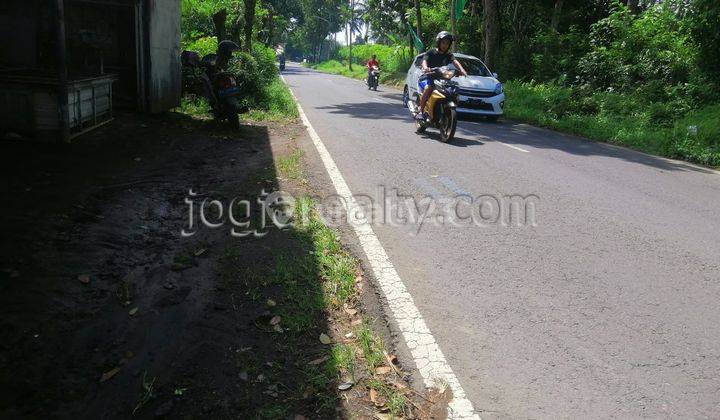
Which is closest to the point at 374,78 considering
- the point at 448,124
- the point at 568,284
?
the point at 448,124

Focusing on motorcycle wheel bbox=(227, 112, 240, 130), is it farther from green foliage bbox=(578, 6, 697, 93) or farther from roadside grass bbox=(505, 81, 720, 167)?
green foliage bbox=(578, 6, 697, 93)

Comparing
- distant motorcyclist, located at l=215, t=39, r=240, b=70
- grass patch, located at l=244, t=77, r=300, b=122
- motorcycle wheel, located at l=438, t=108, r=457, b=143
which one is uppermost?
distant motorcyclist, located at l=215, t=39, r=240, b=70

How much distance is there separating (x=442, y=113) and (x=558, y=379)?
27.9 feet

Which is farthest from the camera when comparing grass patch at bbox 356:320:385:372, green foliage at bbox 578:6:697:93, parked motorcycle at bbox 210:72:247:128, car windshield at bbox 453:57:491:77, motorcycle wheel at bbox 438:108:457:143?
car windshield at bbox 453:57:491:77

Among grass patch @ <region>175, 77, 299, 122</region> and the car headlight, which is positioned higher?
the car headlight

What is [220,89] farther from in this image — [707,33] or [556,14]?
[556,14]

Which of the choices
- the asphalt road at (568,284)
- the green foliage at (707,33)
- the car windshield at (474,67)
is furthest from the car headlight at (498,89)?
the asphalt road at (568,284)

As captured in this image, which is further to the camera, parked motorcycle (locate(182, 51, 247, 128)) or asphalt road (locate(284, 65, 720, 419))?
parked motorcycle (locate(182, 51, 247, 128))

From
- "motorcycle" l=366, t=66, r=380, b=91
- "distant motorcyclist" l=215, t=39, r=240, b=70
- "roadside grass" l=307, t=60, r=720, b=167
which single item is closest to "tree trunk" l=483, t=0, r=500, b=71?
"roadside grass" l=307, t=60, r=720, b=167

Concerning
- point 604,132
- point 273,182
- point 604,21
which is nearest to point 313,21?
point 604,21

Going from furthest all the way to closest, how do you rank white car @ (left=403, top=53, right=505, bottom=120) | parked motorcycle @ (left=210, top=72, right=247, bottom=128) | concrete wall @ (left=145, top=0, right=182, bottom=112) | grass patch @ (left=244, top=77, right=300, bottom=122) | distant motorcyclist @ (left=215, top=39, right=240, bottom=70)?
white car @ (left=403, top=53, right=505, bottom=120)
grass patch @ (left=244, top=77, right=300, bottom=122)
distant motorcyclist @ (left=215, top=39, right=240, bottom=70)
concrete wall @ (left=145, top=0, right=182, bottom=112)
parked motorcycle @ (left=210, top=72, right=247, bottom=128)

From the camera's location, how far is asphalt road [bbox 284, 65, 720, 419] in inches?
117

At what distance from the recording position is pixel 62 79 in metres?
6.62

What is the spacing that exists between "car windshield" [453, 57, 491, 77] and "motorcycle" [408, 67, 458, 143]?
5.35 meters
